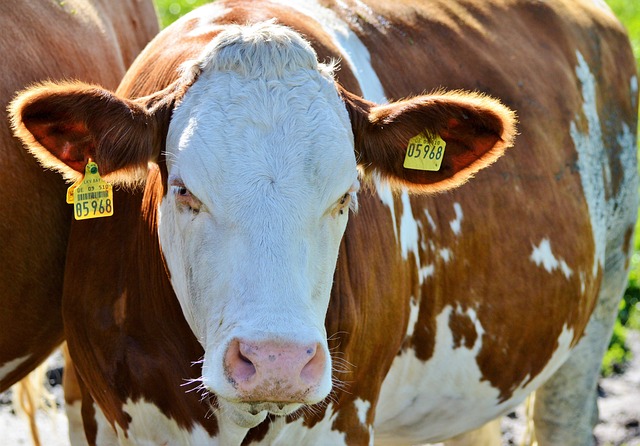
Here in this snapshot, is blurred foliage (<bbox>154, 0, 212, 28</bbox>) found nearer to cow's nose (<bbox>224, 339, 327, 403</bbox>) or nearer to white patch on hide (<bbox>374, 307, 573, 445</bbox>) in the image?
white patch on hide (<bbox>374, 307, 573, 445</bbox>)

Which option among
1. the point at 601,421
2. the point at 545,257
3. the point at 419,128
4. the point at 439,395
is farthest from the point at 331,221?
the point at 601,421

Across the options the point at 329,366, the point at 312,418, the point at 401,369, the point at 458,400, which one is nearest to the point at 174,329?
the point at 312,418

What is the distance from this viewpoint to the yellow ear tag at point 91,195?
11.4ft

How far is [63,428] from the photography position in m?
6.21

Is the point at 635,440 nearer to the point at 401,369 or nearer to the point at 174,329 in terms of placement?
the point at 401,369

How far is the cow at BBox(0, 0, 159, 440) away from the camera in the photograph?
160 inches

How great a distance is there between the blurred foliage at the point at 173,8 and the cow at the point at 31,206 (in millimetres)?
7682

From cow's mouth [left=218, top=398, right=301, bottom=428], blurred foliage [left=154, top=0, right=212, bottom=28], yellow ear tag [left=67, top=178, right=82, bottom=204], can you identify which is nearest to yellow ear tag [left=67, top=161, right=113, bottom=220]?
yellow ear tag [left=67, top=178, right=82, bottom=204]

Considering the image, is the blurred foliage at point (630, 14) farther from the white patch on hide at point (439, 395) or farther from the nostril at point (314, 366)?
the nostril at point (314, 366)

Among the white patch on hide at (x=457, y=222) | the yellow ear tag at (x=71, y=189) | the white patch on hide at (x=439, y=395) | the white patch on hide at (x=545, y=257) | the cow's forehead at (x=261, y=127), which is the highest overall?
the cow's forehead at (x=261, y=127)

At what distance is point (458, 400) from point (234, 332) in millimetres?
1865

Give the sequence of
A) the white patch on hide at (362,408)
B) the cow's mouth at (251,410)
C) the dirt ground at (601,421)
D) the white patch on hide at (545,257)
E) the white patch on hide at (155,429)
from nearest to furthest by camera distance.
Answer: the cow's mouth at (251,410) → the white patch on hide at (155,429) → the white patch on hide at (362,408) → the white patch on hide at (545,257) → the dirt ground at (601,421)

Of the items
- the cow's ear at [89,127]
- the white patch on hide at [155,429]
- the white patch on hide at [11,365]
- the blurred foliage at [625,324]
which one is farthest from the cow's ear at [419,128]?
the blurred foliage at [625,324]

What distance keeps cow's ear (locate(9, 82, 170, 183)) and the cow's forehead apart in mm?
A: 88
